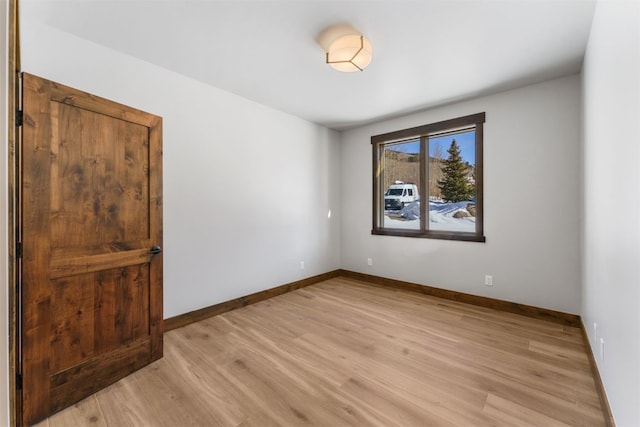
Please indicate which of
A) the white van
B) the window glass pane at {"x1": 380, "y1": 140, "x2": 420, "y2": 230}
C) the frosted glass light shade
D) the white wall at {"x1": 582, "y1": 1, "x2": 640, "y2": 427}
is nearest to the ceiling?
the frosted glass light shade

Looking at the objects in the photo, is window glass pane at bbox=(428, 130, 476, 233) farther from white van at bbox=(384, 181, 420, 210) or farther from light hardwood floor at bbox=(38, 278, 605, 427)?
light hardwood floor at bbox=(38, 278, 605, 427)

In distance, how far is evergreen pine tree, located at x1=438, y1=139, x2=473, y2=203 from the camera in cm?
365

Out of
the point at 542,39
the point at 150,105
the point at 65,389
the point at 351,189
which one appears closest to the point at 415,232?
the point at 351,189

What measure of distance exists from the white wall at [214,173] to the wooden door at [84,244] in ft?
1.99

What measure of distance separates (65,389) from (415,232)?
12.8 ft

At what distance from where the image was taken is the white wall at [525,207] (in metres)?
2.85

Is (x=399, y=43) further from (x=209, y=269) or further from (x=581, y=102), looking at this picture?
(x=209, y=269)

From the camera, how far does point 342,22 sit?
2025mm

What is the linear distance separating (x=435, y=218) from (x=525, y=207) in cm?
107

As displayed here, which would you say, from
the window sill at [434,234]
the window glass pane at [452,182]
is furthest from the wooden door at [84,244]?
the window glass pane at [452,182]

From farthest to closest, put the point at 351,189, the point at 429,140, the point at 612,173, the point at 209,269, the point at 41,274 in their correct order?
the point at 351,189, the point at 429,140, the point at 209,269, the point at 41,274, the point at 612,173

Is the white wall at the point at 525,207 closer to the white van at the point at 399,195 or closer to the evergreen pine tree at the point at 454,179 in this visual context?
the evergreen pine tree at the point at 454,179

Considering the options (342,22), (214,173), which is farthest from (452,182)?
(214,173)

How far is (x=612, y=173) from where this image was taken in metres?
1.49
